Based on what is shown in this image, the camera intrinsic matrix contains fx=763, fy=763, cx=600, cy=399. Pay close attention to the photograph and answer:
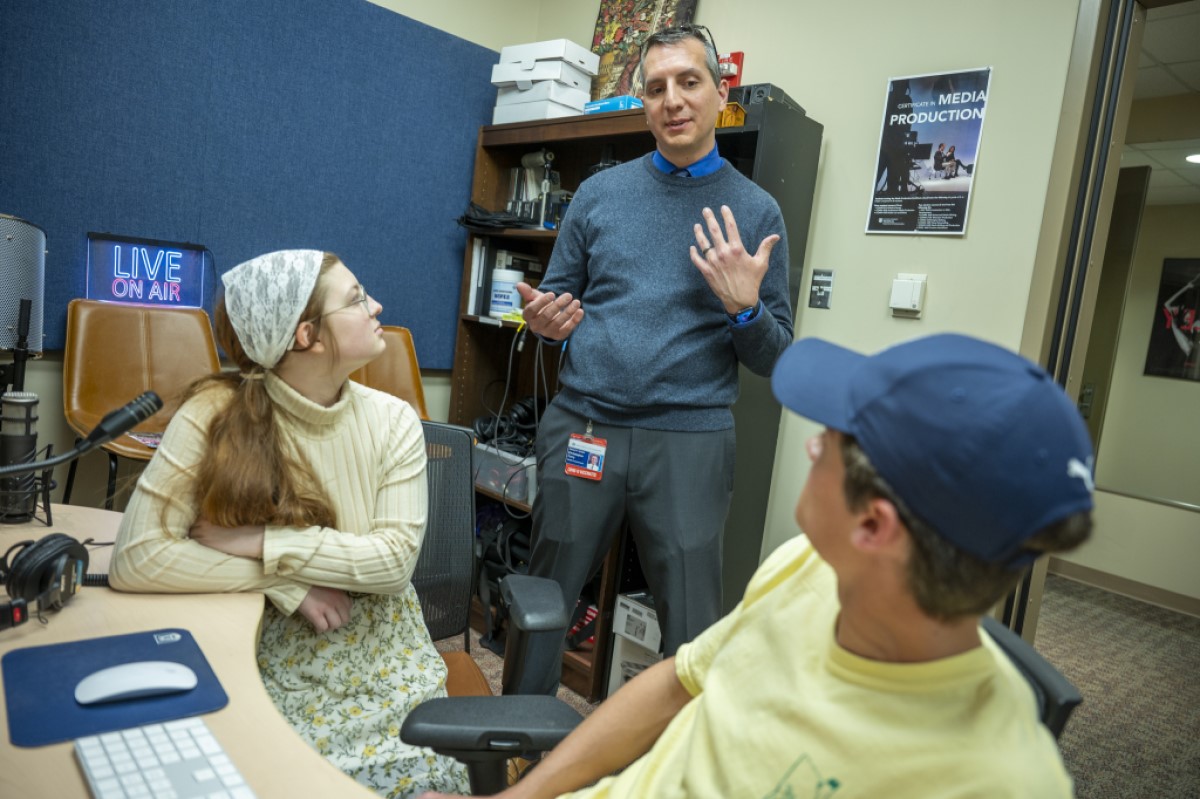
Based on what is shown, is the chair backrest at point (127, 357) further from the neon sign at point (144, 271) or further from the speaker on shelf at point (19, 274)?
the speaker on shelf at point (19, 274)

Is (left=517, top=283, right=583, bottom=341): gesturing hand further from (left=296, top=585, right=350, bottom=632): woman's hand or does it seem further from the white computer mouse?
the white computer mouse

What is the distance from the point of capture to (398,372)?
3184 millimetres

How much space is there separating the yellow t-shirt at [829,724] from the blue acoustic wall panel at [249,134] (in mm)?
2329

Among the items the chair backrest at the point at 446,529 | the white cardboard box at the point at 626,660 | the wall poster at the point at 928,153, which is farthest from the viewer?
the white cardboard box at the point at 626,660

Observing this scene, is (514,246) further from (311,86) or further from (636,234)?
(636,234)

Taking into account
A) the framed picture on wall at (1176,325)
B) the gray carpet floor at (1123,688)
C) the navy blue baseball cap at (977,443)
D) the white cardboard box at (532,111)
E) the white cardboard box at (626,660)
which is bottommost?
the gray carpet floor at (1123,688)

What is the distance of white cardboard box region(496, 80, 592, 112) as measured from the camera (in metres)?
3.11

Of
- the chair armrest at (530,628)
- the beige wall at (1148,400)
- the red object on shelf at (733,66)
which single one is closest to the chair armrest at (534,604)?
the chair armrest at (530,628)

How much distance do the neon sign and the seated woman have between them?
1.68 meters

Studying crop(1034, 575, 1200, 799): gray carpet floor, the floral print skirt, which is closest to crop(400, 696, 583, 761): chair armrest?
the floral print skirt

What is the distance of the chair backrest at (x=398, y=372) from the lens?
3141 mm

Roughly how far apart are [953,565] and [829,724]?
0.64 ft

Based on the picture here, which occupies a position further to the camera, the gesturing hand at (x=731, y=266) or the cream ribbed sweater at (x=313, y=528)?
the gesturing hand at (x=731, y=266)

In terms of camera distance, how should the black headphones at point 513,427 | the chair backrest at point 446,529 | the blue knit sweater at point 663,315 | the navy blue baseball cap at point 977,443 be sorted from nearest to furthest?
1. the navy blue baseball cap at point 977,443
2. the chair backrest at point 446,529
3. the blue knit sweater at point 663,315
4. the black headphones at point 513,427
